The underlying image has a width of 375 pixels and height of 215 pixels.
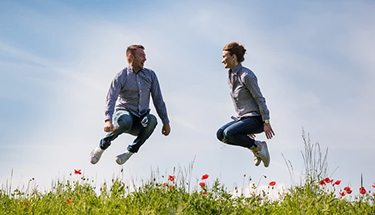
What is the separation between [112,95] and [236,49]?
2.28m

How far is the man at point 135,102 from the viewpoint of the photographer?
756 cm

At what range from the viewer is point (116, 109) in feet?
25.4

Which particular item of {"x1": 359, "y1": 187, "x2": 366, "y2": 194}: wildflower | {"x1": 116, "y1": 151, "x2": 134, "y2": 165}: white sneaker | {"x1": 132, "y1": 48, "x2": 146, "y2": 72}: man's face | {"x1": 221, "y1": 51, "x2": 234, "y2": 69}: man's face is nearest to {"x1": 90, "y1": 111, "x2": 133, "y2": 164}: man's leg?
{"x1": 116, "y1": 151, "x2": 134, "y2": 165}: white sneaker

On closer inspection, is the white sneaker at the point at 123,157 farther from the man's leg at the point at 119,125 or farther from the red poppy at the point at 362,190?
the red poppy at the point at 362,190

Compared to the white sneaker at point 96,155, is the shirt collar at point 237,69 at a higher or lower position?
higher

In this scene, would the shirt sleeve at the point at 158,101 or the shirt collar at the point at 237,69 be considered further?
the shirt sleeve at the point at 158,101

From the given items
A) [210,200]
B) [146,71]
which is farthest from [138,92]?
[210,200]

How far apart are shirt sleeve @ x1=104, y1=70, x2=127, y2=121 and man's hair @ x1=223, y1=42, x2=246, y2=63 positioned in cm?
189

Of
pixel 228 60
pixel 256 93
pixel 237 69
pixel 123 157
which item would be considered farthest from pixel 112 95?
pixel 256 93

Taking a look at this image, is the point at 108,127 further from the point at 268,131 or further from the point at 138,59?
the point at 268,131

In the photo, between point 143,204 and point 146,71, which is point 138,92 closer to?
point 146,71

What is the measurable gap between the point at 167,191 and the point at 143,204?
0.51 metres

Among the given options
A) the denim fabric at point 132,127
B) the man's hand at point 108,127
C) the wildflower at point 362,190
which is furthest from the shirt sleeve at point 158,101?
the wildflower at point 362,190

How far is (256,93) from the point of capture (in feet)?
24.0
